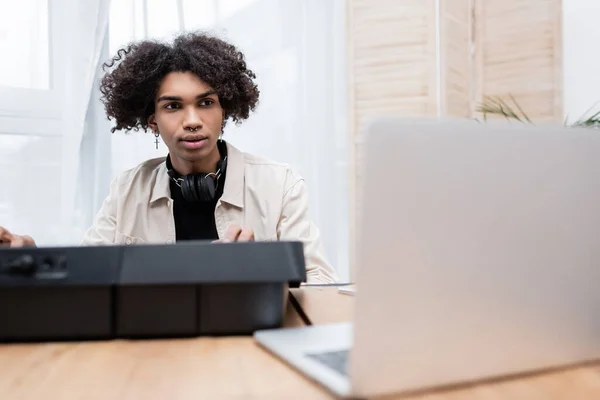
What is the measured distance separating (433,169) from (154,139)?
6.77 feet

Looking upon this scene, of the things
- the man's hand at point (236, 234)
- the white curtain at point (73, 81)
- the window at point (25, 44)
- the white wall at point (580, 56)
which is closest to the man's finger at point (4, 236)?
the man's hand at point (236, 234)

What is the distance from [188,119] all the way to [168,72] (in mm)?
205

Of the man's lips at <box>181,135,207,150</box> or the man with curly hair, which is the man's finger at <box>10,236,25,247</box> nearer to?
the man with curly hair

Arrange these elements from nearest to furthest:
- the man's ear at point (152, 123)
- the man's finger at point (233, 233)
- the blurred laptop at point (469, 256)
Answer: the blurred laptop at point (469, 256) < the man's finger at point (233, 233) < the man's ear at point (152, 123)

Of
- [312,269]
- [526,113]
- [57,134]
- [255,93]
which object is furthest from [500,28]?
[57,134]

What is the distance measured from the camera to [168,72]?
171cm

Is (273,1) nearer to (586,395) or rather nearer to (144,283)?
(144,283)

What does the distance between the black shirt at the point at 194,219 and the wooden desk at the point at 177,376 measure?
3.31 ft

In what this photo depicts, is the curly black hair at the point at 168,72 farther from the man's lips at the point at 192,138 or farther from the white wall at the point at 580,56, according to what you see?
the white wall at the point at 580,56

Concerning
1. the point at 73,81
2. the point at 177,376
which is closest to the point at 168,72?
the point at 73,81

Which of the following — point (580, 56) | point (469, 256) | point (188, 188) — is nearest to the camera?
point (469, 256)

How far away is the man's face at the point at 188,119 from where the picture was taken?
1.62m

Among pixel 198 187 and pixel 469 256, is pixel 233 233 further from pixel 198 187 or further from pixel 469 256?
pixel 198 187

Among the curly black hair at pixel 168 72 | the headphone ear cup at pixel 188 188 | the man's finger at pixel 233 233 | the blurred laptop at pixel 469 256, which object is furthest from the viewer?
the curly black hair at pixel 168 72
